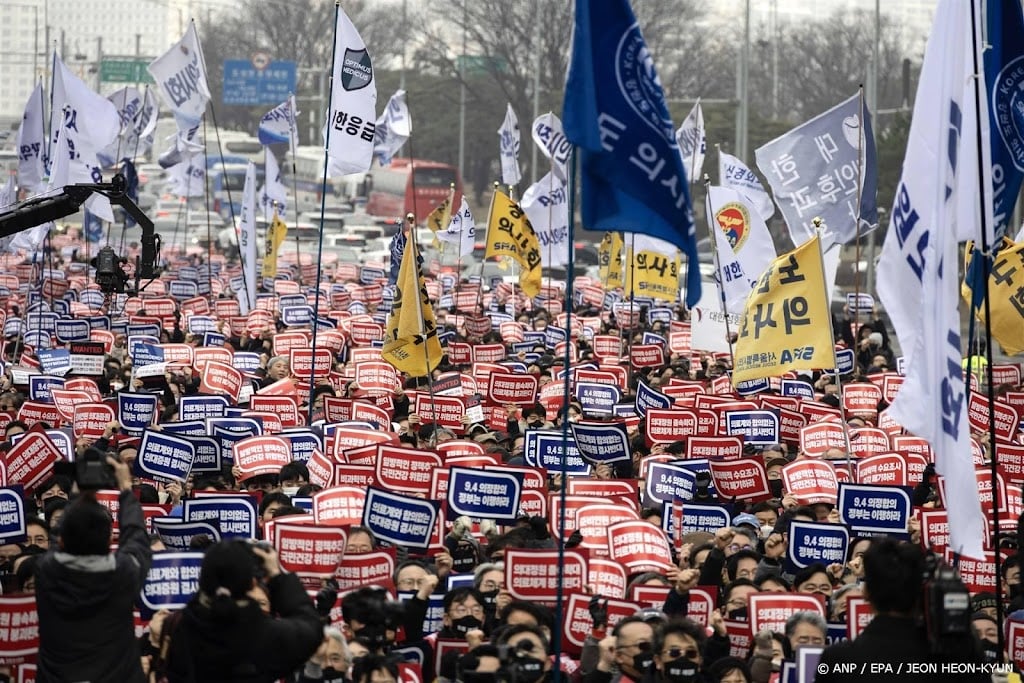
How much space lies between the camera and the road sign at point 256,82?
7300cm

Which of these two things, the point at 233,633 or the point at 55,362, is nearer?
the point at 233,633

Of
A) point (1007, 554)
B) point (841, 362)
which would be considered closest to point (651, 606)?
point (1007, 554)

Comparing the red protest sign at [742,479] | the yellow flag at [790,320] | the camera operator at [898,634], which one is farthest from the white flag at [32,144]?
the camera operator at [898,634]

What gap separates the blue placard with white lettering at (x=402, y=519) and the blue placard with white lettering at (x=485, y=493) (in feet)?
3.94

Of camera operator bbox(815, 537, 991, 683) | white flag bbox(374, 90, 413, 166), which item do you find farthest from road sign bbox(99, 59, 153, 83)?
camera operator bbox(815, 537, 991, 683)

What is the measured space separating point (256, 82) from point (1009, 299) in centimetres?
5966

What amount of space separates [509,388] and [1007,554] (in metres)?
8.49

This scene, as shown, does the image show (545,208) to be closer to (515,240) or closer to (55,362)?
(515,240)

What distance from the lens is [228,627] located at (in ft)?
20.2

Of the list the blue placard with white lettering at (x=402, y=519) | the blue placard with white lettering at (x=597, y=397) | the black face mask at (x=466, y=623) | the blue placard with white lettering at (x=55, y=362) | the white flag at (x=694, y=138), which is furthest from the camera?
the white flag at (x=694, y=138)

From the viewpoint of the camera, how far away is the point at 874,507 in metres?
11.9

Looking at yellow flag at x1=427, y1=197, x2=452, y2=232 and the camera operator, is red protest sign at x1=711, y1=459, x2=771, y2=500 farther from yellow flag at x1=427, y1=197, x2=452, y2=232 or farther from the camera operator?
yellow flag at x1=427, y1=197, x2=452, y2=232

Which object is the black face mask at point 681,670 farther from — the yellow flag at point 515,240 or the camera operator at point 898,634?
the yellow flag at point 515,240

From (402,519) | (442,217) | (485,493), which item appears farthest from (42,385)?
(442,217)
